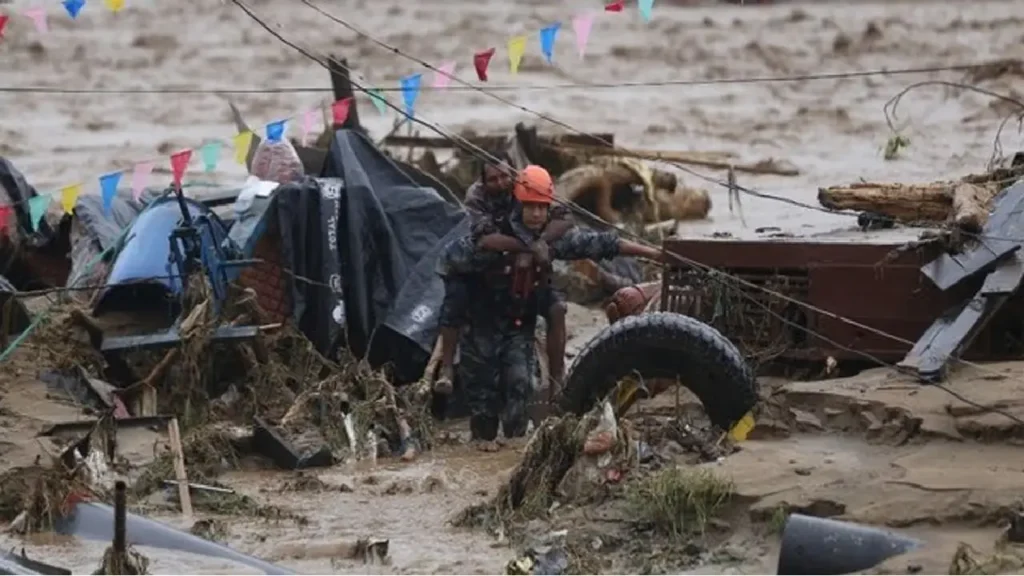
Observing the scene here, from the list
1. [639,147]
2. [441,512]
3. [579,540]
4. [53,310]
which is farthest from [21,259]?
[639,147]

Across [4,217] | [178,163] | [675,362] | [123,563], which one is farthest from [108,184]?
[123,563]

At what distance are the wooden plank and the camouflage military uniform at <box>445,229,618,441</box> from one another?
1545mm

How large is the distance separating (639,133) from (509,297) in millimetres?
12851

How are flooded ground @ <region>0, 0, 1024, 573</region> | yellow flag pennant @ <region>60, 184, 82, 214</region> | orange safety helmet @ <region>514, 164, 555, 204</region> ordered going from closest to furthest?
flooded ground @ <region>0, 0, 1024, 573</region>, orange safety helmet @ <region>514, 164, 555, 204</region>, yellow flag pennant @ <region>60, 184, 82, 214</region>

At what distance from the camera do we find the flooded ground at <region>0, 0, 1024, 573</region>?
8.49 m

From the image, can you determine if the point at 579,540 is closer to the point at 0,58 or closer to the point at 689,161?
the point at 689,161

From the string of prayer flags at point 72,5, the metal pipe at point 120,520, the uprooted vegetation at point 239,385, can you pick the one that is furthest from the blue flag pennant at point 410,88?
the metal pipe at point 120,520

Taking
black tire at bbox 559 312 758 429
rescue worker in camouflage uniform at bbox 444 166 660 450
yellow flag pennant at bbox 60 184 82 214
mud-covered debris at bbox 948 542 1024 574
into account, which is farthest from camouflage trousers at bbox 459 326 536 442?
mud-covered debris at bbox 948 542 1024 574

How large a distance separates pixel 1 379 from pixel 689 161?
8.80 meters

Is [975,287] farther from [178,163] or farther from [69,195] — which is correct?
[69,195]

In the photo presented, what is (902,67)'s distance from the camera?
27750 mm

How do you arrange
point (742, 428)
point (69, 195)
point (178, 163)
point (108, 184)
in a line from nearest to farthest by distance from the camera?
point (742, 428), point (178, 163), point (69, 195), point (108, 184)

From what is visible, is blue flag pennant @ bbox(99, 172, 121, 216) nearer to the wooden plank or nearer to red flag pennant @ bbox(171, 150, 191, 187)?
red flag pennant @ bbox(171, 150, 191, 187)

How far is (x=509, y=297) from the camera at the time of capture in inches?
430
